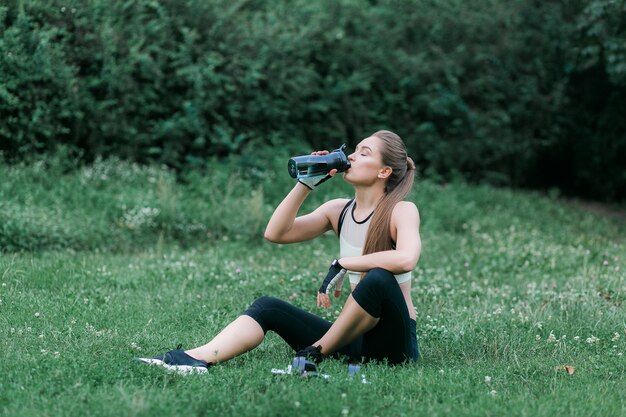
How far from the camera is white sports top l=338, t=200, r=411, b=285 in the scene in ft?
16.4

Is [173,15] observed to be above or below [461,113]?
above

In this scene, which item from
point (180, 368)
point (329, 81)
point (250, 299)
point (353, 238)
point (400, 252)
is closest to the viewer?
point (180, 368)

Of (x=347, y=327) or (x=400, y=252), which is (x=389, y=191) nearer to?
(x=400, y=252)

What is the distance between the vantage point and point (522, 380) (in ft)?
15.7

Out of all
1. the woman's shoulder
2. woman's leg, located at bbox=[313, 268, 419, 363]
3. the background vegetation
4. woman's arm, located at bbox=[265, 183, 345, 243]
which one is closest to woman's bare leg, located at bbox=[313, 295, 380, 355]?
woman's leg, located at bbox=[313, 268, 419, 363]

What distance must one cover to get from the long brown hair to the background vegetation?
19.4 feet

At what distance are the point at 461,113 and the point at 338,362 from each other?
9.31 metres

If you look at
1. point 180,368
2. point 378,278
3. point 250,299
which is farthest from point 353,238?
point 250,299

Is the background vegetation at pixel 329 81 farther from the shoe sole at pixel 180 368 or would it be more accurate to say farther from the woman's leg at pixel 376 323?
the woman's leg at pixel 376 323

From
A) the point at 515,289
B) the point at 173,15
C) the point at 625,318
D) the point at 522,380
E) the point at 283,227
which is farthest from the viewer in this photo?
the point at 173,15

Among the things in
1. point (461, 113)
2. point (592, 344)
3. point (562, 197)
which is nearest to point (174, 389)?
point (592, 344)

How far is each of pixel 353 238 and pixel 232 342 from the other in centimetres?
93

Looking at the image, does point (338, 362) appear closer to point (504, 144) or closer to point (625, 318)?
point (625, 318)

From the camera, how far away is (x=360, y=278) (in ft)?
16.3
